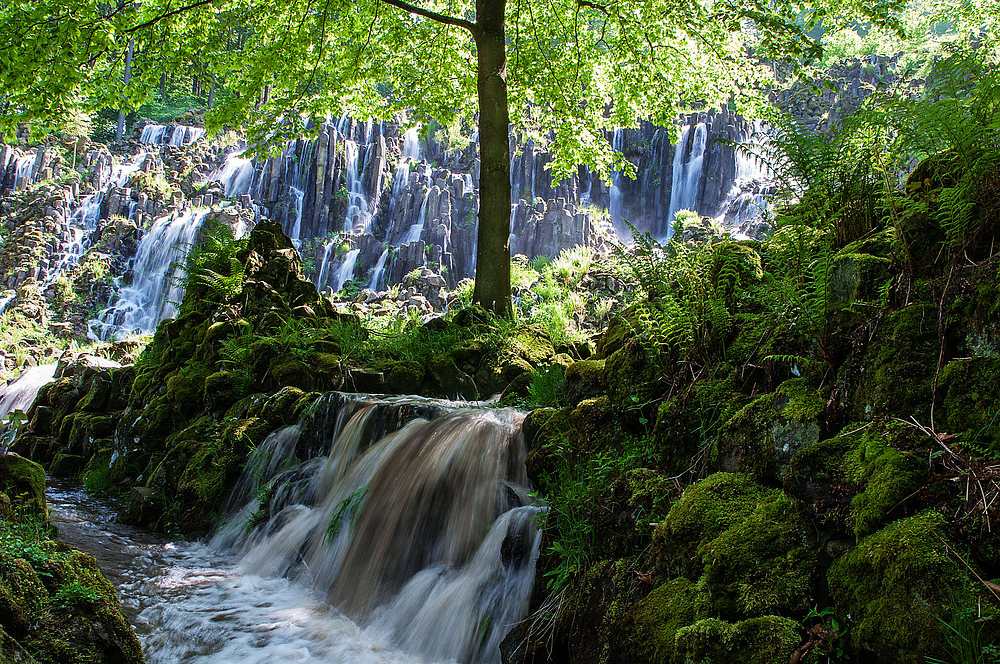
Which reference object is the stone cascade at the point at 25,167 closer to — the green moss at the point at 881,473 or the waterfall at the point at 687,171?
the waterfall at the point at 687,171

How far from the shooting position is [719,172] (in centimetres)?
3209

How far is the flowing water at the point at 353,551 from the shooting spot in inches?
149

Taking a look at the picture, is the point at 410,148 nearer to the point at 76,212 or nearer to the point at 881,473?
the point at 76,212

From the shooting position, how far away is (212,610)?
440cm

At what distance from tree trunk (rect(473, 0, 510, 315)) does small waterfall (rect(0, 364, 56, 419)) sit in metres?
12.0

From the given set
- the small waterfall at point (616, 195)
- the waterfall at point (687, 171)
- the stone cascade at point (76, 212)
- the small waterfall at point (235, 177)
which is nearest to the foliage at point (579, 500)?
the stone cascade at point (76, 212)

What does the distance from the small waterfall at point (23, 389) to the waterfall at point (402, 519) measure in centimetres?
1195

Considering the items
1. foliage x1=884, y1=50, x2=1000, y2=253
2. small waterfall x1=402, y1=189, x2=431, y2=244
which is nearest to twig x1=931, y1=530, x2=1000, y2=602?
foliage x1=884, y1=50, x2=1000, y2=253

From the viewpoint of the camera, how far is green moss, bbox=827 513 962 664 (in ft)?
5.94

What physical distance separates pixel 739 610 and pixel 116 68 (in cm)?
1174

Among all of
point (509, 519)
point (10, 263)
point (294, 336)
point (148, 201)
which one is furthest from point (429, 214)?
point (509, 519)

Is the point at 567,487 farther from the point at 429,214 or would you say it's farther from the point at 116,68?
the point at 429,214

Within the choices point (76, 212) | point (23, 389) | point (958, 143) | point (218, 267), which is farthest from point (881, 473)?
point (76, 212)

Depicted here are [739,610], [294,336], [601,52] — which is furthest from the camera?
[601,52]
